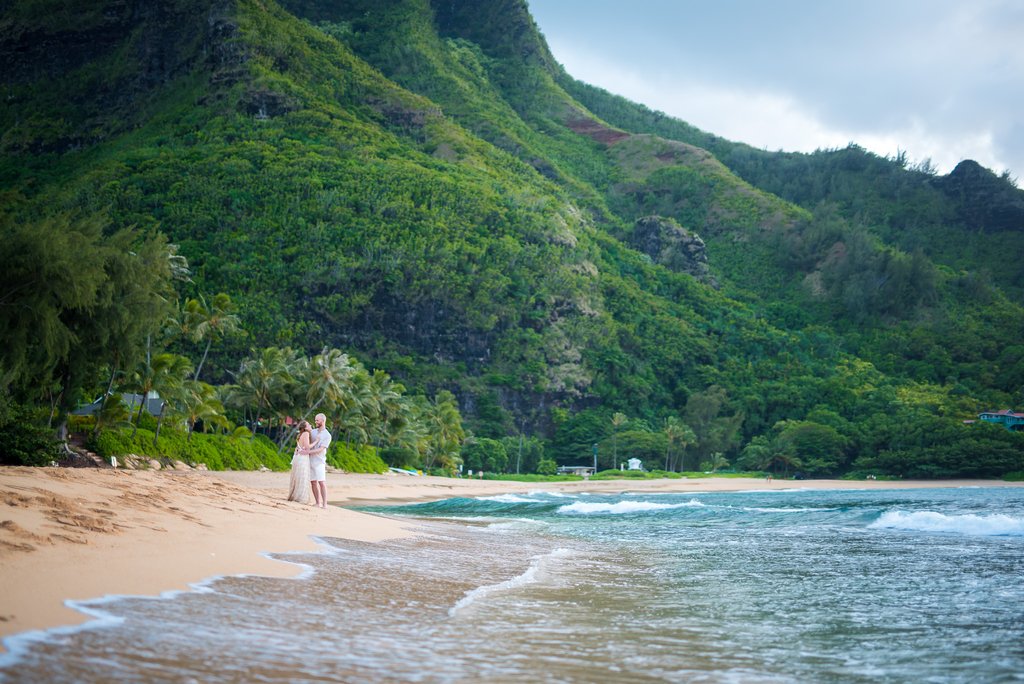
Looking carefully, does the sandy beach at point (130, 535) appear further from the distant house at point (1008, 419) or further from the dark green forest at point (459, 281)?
the distant house at point (1008, 419)

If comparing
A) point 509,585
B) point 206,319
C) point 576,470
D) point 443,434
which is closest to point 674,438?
point 576,470

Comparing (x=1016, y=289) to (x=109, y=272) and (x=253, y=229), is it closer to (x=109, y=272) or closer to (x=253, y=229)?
(x=253, y=229)

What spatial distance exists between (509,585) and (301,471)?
26.9 ft

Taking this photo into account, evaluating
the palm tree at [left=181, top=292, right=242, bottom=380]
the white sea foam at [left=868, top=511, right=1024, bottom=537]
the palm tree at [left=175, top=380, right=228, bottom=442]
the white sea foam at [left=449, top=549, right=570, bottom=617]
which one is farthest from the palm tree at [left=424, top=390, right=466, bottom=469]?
the white sea foam at [left=449, top=549, right=570, bottom=617]

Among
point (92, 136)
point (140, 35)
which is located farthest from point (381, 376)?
point (140, 35)

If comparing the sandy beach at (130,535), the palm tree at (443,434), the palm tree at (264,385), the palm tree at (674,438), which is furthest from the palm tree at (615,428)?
→ the sandy beach at (130,535)

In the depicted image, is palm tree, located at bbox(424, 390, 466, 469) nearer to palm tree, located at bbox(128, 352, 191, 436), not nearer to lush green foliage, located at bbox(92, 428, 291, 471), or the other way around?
lush green foliage, located at bbox(92, 428, 291, 471)

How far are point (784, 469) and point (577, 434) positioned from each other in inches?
1132

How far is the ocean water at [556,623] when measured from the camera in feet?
18.9

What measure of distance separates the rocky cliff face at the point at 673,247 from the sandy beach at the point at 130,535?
154 metres

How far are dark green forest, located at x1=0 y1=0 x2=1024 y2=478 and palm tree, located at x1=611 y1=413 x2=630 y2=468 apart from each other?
55cm

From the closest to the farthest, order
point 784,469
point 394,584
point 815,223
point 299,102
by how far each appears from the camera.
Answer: point 394,584 < point 784,469 < point 299,102 < point 815,223

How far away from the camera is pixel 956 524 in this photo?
2672 centimetres

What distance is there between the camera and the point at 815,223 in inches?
7175
